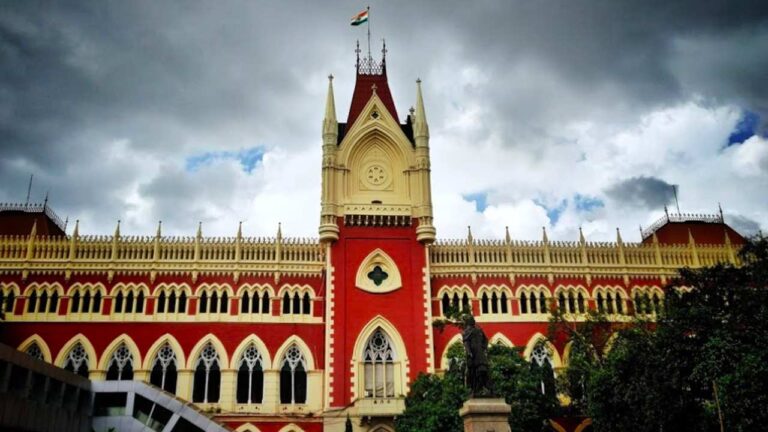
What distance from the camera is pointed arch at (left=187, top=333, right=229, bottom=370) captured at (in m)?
36.5

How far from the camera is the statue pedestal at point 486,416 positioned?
61.8 feet

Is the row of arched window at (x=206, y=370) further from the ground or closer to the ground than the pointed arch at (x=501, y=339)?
closer to the ground

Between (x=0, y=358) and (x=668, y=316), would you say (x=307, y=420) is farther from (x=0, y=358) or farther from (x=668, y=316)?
(x=668, y=316)

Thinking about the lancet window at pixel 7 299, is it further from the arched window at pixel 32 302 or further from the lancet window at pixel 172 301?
the lancet window at pixel 172 301

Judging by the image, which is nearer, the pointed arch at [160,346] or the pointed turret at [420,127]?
the pointed arch at [160,346]

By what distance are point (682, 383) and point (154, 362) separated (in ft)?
83.0

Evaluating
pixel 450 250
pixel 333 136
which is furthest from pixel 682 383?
pixel 333 136

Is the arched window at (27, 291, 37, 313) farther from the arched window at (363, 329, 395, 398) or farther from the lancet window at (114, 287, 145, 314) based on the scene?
the arched window at (363, 329, 395, 398)

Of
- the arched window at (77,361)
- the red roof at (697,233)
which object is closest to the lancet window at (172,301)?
the arched window at (77,361)

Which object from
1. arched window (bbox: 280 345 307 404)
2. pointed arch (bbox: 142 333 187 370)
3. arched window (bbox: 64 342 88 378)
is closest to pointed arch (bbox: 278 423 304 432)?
arched window (bbox: 280 345 307 404)

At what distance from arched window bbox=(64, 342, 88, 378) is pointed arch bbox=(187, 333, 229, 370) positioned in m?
5.31

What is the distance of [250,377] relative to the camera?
121ft

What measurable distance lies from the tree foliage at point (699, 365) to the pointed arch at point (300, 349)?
1437 centimetres

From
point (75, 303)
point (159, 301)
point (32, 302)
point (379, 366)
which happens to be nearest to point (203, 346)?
point (159, 301)
